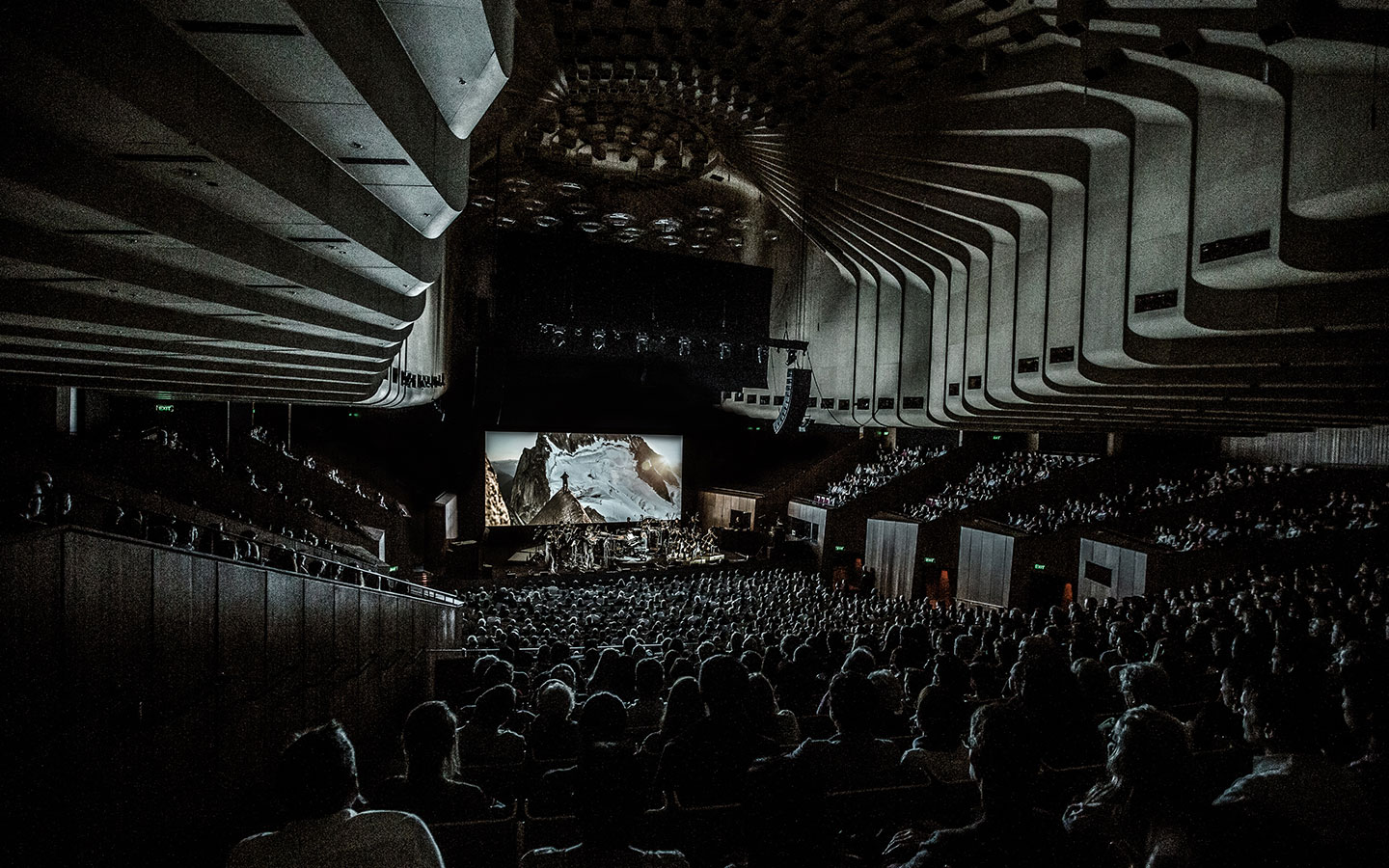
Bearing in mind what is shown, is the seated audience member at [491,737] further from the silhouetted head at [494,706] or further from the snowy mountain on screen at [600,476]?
the snowy mountain on screen at [600,476]

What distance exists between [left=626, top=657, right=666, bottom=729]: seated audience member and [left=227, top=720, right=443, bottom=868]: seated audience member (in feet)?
11.9

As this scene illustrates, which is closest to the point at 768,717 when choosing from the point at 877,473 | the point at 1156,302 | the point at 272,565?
the point at 272,565

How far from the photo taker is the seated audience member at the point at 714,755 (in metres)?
3.42

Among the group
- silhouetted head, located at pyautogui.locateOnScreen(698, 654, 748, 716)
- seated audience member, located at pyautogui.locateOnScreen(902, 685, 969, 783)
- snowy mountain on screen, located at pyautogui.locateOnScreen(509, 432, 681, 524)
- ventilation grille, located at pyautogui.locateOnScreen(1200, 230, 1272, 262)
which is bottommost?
snowy mountain on screen, located at pyautogui.locateOnScreen(509, 432, 681, 524)

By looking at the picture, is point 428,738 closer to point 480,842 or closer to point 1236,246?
point 480,842

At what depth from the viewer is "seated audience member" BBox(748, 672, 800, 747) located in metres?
4.29

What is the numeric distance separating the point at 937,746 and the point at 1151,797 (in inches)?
53.4

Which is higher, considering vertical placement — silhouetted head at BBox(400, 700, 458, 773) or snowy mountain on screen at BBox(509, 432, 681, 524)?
silhouetted head at BBox(400, 700, 458, 773)

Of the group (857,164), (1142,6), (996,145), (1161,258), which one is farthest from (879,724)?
(857,164)

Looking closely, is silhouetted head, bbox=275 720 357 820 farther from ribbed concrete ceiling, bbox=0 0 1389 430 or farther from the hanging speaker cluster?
the hanging speaker cluster

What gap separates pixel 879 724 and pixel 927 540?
18462 millimetres

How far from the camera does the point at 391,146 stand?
475 cm

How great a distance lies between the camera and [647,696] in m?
6.00

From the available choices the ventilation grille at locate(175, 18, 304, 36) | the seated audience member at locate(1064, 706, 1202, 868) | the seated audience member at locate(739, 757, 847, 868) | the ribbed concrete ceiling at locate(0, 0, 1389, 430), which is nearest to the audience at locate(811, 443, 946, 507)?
the ribbed concrete ceiling at locate(0, 0, 1389, 430)
